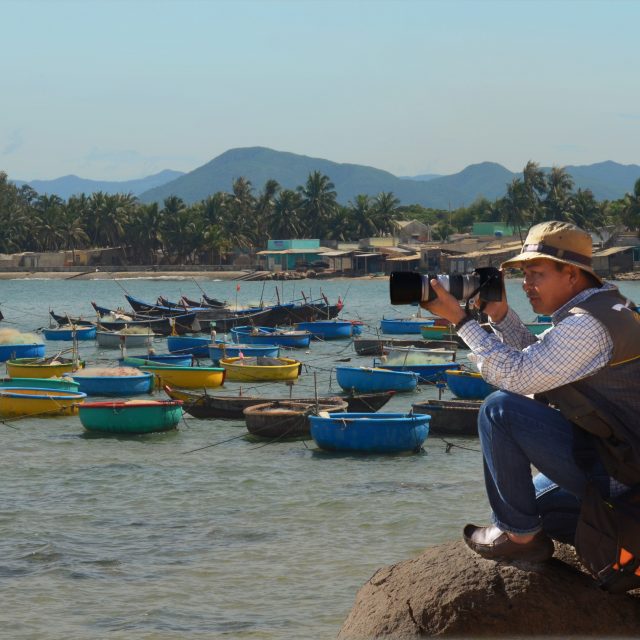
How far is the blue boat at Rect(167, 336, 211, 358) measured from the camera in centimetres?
4219

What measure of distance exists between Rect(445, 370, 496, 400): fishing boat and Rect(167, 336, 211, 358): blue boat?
14380mm

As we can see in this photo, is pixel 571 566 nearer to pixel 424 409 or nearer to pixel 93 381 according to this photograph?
pixel 424 409

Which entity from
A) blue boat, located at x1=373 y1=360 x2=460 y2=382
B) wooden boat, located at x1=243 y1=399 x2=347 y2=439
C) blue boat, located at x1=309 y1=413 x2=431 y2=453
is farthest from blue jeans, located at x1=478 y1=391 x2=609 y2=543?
blue boat, located at x1=373 y1=360 x2=460 y2=382

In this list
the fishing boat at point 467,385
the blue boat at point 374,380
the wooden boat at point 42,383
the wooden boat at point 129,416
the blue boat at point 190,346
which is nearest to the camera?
the wooden boat at point 129,416

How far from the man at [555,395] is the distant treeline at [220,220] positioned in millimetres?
116172

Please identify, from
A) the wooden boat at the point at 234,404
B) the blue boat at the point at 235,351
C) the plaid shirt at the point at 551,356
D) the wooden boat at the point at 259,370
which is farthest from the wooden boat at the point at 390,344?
the plaid shirt at the point at 551,356

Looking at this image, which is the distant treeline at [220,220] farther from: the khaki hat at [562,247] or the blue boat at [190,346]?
the khaki hat at [562,247]

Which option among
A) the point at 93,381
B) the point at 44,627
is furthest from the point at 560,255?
the point at 93,381

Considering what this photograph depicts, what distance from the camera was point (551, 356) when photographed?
4750 mm

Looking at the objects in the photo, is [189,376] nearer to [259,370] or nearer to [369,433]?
[259,370]

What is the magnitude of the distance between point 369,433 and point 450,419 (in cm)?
275

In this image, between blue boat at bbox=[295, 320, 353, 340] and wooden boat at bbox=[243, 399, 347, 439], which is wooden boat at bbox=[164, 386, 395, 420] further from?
blue boat at bbox=[295, 320, 353, 340]

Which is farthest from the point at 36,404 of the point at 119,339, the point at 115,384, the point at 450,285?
the point at 119,339

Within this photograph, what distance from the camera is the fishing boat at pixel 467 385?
2880 centimetres
